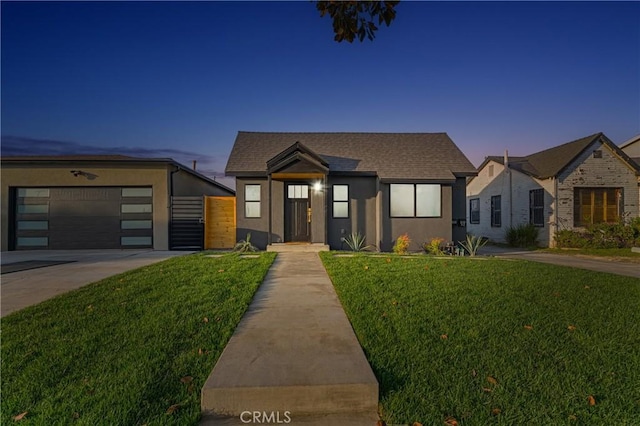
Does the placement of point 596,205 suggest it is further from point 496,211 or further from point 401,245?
point 401,245

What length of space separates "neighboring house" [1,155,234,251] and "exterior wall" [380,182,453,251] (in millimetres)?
7999

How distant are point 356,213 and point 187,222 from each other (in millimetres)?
7306

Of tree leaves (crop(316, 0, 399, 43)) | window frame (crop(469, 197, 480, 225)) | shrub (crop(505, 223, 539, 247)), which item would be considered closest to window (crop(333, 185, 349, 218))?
tree leaves (crop(316, 0, 399, 43))

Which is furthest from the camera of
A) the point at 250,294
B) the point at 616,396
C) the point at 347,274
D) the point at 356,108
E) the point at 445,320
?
the point at 356,108

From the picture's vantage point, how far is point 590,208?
51.1 feet

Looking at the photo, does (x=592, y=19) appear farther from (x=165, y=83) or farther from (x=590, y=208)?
(x=165, y=83)

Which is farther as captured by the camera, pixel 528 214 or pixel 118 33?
pixel 528 214

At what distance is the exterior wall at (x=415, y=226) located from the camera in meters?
12.9

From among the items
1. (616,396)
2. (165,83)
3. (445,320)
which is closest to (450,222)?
(445,320)

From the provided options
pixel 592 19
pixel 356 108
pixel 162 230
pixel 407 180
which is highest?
pixel 592 19

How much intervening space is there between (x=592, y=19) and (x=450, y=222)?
337 inches

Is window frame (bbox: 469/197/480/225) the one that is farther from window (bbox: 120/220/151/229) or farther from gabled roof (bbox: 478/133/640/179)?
window (bbox: 120/220/151/229)

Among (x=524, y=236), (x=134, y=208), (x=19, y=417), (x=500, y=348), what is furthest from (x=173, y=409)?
(x=524, y=236)

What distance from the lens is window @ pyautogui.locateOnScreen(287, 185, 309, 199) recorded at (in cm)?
1283
